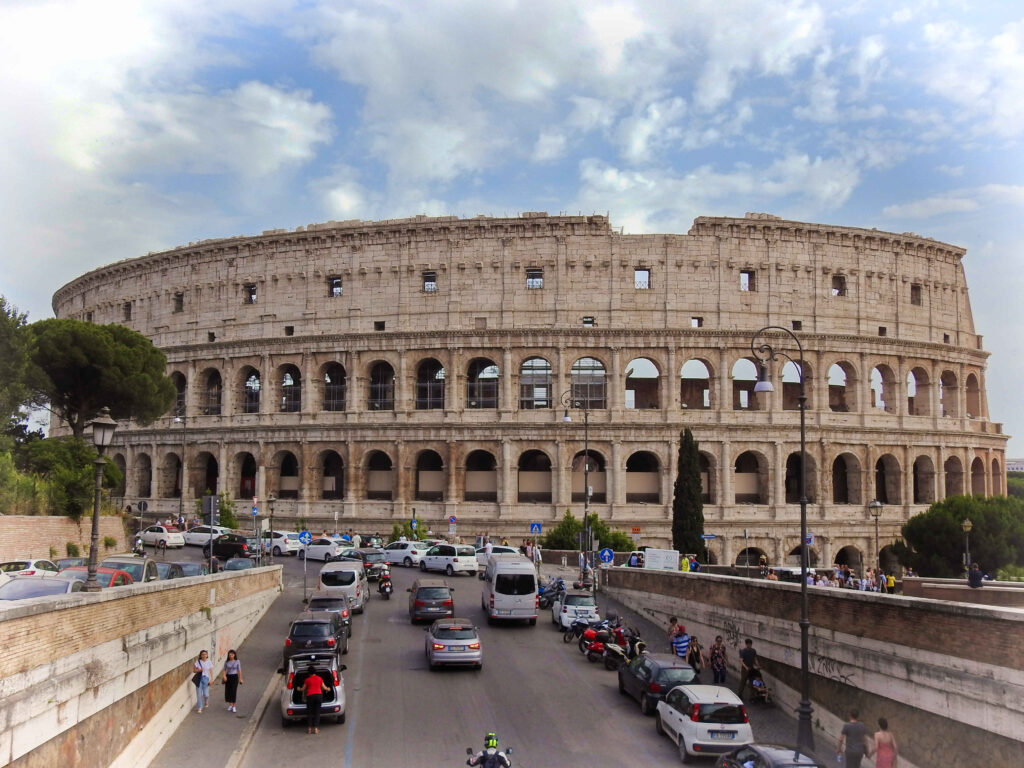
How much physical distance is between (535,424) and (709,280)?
1337 cm

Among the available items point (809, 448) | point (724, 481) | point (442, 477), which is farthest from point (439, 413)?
point (809, 448)

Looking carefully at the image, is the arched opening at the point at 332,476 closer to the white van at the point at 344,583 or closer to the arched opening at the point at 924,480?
the white van at the point at 344,583

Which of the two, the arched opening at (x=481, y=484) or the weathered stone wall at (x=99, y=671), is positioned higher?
the arched opening at (x=481, y=484)

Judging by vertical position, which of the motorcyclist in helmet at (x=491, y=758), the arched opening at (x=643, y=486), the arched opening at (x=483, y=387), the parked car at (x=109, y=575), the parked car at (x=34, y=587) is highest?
the arched opening at (x=483, y=387)

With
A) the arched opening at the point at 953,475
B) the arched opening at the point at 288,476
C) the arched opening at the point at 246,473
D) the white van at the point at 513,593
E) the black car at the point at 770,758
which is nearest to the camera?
the black car at the point at 770,758

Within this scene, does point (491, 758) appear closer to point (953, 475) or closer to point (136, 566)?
point (136, 566)

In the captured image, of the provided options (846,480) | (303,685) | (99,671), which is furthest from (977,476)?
(99,671)

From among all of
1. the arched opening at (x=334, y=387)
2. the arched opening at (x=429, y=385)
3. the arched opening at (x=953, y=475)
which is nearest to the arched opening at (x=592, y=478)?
the arched opening at (x=429, y=385)

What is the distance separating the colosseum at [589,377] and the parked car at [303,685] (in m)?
31.9

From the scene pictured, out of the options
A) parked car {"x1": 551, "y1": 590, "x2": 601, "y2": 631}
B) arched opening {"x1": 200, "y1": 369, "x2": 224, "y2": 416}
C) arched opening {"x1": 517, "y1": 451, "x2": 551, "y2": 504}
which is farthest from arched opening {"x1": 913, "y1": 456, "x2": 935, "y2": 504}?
arched opening {"x1": 200, "y1": 369, "x2": 224, "y2": 416}

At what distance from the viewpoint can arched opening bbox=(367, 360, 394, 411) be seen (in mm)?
54250

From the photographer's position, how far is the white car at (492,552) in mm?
39812

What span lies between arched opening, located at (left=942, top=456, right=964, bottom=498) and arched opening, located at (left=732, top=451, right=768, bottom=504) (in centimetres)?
1309

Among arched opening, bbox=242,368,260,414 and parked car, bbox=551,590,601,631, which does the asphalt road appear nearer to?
parked car, bbox=551,590,601,631
